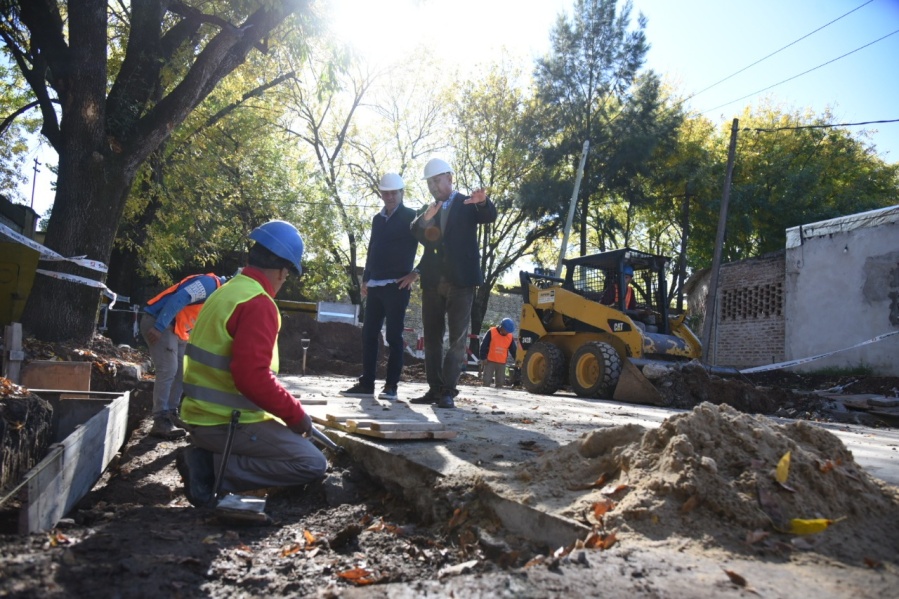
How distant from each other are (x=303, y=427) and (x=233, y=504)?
523 mm

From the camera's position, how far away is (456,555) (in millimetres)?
2539

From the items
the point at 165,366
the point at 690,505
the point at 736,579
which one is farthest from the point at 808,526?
the point at 165,366

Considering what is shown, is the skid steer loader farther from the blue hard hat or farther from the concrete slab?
the blue hard hat

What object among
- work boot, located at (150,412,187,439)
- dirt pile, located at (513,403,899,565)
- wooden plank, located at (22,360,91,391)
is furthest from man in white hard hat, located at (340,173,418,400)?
dirt pile, located at (513,403,899,565)

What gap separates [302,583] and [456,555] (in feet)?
2.00

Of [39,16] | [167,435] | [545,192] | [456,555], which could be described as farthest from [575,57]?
[456,555]

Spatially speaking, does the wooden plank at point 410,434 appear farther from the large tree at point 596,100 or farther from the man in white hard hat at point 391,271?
the large tree at point 596,100

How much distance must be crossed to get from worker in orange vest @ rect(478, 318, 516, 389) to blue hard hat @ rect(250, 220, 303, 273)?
10.9 m

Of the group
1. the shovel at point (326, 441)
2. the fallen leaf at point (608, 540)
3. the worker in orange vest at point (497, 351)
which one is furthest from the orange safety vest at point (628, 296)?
the fallen leaf at point (608, 540)

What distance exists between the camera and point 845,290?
52.7 ft

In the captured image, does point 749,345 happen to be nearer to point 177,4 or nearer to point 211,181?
point 211,181

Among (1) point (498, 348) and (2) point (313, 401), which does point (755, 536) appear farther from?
(1) point (498, 348)

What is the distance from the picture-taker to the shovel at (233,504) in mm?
2914

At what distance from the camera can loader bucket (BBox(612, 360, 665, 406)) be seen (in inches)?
391
